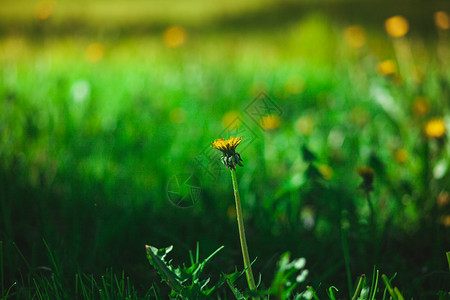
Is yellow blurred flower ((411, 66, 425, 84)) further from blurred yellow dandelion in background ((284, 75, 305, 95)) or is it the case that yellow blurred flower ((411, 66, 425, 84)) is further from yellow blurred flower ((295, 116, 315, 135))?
blurred yellow dandelion in background ((284, 75, 305, 95))

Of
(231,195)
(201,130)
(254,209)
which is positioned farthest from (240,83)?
Answer: (254,209)

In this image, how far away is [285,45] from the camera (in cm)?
456

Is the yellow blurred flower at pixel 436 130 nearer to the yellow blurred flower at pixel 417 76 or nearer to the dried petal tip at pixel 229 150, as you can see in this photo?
the yellow blurred flower at pixel 417 76

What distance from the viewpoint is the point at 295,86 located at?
103 inches

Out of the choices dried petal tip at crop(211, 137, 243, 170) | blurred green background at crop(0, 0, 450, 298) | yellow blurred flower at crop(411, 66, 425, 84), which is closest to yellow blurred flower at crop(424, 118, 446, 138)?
blurred green background at crop(0, 0, 450, 298)

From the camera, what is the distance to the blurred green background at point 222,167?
3.59 ft

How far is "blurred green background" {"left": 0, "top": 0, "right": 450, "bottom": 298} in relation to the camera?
1095mm

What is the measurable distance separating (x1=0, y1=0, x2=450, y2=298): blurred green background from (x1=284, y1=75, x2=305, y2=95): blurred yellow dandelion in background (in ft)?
0.07

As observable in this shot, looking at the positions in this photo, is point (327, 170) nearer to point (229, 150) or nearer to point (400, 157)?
point (400, 157)

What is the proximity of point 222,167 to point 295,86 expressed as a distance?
140 centimetres

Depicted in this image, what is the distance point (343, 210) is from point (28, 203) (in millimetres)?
970

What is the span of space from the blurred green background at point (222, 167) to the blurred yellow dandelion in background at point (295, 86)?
22 millimetres

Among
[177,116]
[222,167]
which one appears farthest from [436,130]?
[177,116]

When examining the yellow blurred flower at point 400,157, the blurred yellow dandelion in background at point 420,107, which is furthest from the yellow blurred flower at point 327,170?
the blurred yellow dandelion in background at point 420,107
